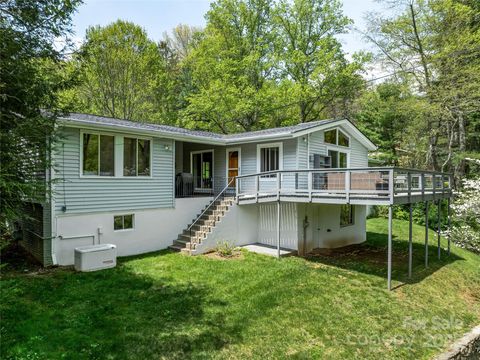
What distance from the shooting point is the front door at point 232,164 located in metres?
13.6

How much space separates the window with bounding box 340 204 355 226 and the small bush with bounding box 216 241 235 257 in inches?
211

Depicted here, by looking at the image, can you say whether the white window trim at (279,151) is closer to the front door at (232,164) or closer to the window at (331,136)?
the front door at (232,164)

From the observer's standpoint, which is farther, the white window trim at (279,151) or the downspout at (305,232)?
the white window trim at (279,151)

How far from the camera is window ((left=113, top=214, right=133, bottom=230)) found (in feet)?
32.5

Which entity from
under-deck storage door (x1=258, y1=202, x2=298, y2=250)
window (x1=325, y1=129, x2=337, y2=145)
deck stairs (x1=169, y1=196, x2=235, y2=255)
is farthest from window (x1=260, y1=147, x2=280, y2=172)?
window (x1=325, y1=129, x2=337, y2=145)

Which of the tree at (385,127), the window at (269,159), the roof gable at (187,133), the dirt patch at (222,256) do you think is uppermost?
the tree at (385,127)

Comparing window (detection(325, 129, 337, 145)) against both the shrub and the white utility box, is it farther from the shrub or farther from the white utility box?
the white utility box

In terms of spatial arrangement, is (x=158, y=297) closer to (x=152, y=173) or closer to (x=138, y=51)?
(x=152, y=173)

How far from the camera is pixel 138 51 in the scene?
2095 cm

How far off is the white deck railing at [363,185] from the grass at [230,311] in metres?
2.37

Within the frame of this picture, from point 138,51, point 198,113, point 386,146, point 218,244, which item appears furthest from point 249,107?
point 218,244

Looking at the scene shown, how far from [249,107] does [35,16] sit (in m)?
17.6

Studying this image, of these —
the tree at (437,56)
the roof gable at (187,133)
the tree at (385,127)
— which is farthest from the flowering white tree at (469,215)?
the tree at (385,127)

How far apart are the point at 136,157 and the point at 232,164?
4630 millimetres
